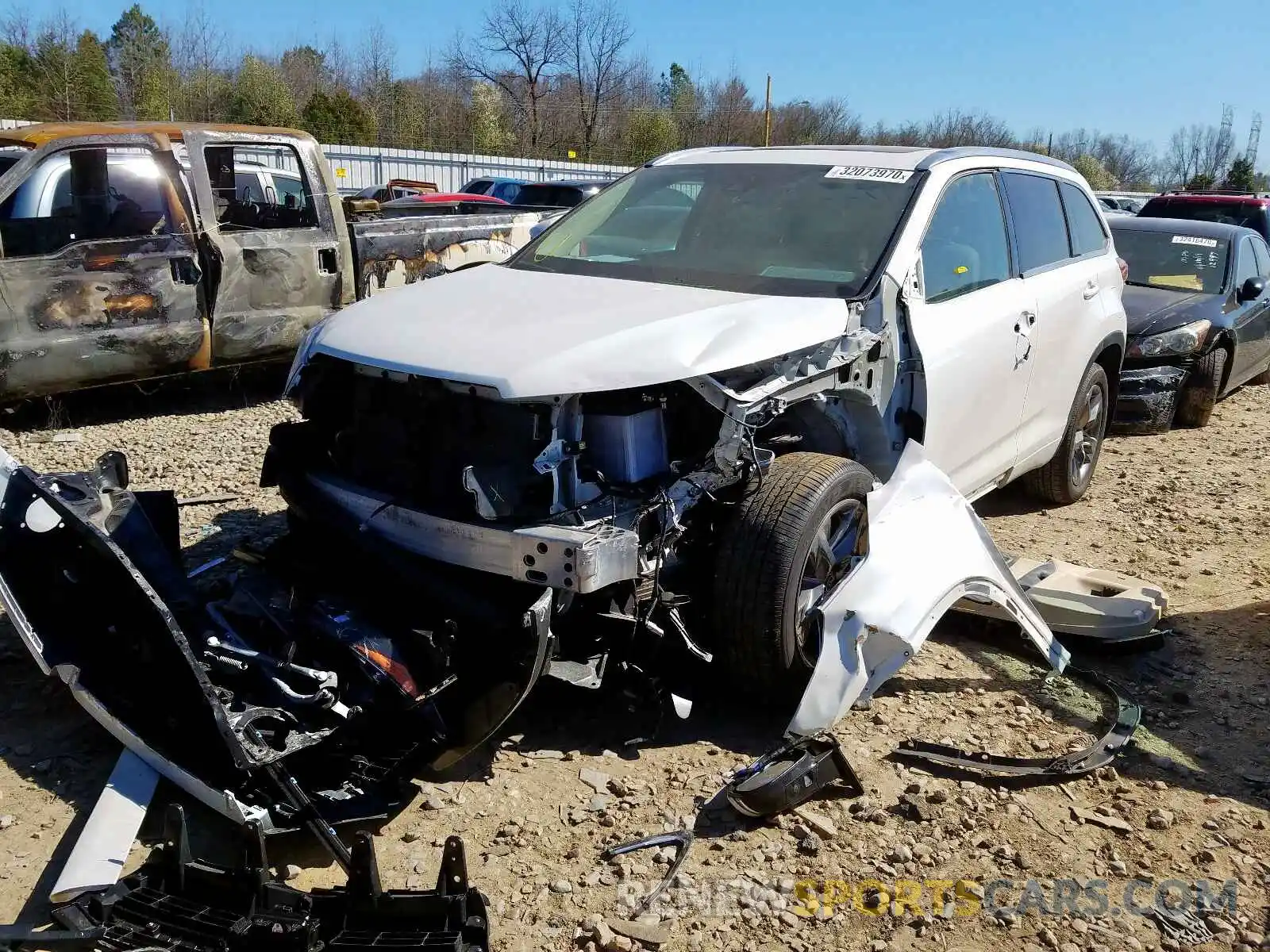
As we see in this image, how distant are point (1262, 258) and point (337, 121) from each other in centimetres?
2949

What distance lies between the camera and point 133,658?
316cm

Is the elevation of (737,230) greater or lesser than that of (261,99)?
lesser

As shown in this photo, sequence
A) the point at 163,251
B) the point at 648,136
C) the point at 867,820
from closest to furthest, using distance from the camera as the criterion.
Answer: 1. the point at 867,820
2. the point at 163,251
3. the point at 648,136

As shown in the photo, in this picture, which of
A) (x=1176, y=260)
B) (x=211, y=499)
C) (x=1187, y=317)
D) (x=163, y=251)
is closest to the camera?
(x=211, y=499)

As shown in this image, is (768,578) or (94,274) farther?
(94,274)

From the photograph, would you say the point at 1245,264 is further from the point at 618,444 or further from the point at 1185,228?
the point at 618,444

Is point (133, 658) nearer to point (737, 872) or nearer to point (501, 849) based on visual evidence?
point (501, 849)

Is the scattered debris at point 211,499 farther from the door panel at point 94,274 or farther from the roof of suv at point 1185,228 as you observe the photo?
the roof of suv at point 1185,228

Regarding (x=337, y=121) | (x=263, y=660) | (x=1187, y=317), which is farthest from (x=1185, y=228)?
(x=337, y=121)

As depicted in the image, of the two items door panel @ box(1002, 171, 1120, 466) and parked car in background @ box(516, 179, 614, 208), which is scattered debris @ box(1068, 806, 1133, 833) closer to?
door panel @ box(1002, 171, 1120, 466)

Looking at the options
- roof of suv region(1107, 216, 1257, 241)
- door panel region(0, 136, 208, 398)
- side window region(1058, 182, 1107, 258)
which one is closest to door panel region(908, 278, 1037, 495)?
side window region(1058, 182, 1107, 258)

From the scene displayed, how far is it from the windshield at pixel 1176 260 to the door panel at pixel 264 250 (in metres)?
6.57

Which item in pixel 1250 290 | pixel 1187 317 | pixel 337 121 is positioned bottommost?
pixel 1187 317

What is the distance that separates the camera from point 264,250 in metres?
7.16
